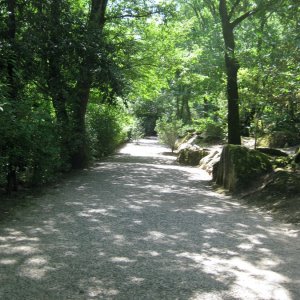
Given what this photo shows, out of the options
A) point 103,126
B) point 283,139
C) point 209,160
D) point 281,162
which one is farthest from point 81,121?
point 283,139

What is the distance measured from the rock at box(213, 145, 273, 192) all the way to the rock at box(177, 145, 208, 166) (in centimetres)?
689

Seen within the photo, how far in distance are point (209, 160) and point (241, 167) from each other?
5.91 m

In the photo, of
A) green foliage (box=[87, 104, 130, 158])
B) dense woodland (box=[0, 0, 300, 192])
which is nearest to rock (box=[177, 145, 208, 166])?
dense woodland (box=[0, 0, 300, 192])

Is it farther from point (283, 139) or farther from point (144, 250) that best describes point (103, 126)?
point (144, 250)

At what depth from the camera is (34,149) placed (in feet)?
28.4

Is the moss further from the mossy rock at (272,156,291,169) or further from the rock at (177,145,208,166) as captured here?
the mossy rock at (272,156,291,169)

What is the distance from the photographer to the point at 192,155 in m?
18.3

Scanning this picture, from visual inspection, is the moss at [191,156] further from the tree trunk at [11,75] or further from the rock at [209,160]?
the tree trunk at [11,75]

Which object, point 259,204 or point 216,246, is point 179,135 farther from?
point 216,246

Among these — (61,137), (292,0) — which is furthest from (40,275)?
(61,137)

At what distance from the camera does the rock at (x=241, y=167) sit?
32.4 feet

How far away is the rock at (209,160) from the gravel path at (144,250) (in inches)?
233

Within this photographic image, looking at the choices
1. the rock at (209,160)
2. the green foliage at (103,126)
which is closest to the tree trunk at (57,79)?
the rock at (209,160)

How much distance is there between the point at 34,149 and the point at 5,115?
2.09m
